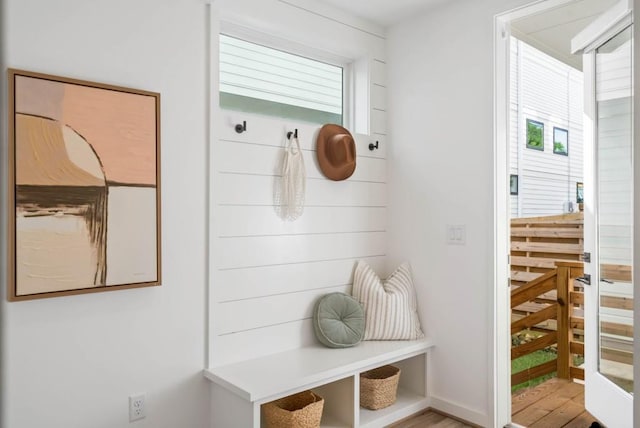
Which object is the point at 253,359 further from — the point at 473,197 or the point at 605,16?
the point at 605,16

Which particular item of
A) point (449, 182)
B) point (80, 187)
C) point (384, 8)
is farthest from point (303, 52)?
point (80, 187)

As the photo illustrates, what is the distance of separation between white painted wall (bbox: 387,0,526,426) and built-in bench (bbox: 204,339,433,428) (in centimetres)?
17

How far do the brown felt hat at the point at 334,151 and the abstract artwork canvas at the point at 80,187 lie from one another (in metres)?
0.99

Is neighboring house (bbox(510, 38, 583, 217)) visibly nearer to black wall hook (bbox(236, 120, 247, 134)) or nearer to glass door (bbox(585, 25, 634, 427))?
glass door (bbox(585, 25, 634, 427))

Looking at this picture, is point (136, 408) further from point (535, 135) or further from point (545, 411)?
point (535, 135)

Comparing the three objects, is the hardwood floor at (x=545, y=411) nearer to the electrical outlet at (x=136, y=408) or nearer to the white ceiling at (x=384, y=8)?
the electrical outlet at (x=136, y=408)

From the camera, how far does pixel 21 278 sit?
185 centimetres

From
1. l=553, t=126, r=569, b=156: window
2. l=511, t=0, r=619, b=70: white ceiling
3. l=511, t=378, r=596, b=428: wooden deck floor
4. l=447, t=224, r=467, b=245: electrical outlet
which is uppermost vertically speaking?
l=511, t=0, r=619, b=70: white ceiling

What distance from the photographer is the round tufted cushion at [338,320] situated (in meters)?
2.77

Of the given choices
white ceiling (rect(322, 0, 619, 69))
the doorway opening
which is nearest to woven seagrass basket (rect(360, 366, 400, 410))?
the doorway opening

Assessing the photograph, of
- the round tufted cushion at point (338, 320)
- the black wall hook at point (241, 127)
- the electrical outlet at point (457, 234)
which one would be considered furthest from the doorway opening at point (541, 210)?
the black wall hook at point (241, 127)

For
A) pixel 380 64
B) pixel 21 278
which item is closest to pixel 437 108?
pixel 380 64

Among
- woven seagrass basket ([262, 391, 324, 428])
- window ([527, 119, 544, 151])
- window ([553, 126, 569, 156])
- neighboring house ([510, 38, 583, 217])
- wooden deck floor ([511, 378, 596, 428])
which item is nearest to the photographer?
woven seagrass basket ([262, 391, 324, 428])

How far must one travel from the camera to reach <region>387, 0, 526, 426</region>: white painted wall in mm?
2709
